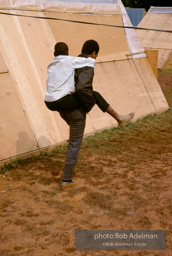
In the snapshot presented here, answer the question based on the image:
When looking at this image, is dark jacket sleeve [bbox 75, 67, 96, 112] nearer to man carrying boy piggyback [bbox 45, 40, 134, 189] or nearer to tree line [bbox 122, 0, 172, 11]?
man carrying boy piggyback [bbox 45, 40, 134, 189]

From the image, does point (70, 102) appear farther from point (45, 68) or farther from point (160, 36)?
point (160, 36)

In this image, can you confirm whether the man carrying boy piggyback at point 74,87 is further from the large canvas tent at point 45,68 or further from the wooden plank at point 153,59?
the wooden plank at point 153,59

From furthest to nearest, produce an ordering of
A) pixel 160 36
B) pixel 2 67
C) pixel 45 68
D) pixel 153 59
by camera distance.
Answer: pixel 160 36, pixel 153 59, pixel 45 68, pixel 2 67

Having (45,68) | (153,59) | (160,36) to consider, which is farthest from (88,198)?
(160,36)

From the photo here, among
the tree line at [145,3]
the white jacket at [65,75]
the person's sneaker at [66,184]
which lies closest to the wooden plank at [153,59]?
the white jacket at [65,75]

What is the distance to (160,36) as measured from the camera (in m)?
15.2

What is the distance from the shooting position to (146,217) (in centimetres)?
347

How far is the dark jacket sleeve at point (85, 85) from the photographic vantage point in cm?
370

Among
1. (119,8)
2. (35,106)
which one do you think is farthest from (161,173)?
(119,8)

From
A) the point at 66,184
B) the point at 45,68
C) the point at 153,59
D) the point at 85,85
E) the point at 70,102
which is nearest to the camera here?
the point at 85,85

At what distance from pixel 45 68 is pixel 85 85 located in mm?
2309

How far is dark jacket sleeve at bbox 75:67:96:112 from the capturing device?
12.1ft

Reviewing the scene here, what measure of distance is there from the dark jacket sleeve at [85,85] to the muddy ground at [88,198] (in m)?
1.13

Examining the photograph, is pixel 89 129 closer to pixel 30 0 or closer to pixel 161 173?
pixel 161 173
